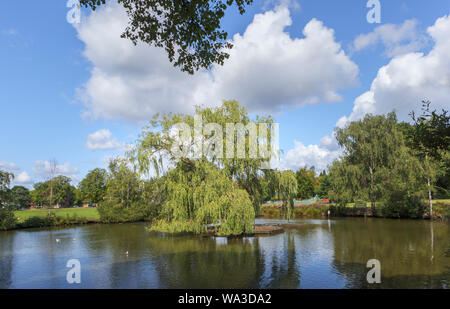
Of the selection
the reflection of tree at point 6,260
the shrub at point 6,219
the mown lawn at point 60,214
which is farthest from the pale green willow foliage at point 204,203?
the mown lawn at point 60,214

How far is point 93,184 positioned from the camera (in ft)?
243

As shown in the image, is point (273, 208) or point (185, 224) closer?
point (185, 224)

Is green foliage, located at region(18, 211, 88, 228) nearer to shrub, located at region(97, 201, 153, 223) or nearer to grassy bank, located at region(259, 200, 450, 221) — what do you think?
shrub, located at region(97, 201, 153, 223)

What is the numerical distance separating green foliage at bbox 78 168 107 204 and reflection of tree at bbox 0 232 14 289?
158 feet

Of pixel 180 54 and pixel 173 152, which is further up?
pixel 180 54

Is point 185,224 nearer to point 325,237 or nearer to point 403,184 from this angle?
point 325,237

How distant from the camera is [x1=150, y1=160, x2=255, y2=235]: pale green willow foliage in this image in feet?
64.2

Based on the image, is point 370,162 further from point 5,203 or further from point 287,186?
point 5,203

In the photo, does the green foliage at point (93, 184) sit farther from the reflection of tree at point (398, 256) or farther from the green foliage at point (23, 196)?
the reflection of tree at point (398, 256)

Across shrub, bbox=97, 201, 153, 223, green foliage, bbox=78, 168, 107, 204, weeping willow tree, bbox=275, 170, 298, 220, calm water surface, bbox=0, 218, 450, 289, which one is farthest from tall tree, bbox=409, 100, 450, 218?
green foliage, bbox=78, 168, 107, 204

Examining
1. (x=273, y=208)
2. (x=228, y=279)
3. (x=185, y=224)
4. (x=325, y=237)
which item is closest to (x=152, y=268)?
(x=228, y=279)

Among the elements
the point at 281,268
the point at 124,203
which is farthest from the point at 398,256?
the point at 124,203
